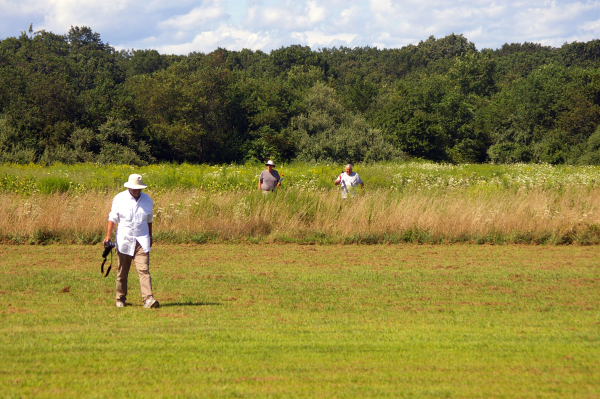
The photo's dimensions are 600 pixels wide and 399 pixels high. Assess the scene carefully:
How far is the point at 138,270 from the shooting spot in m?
7.97

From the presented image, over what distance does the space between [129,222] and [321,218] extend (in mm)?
8847

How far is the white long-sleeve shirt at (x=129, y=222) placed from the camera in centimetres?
785

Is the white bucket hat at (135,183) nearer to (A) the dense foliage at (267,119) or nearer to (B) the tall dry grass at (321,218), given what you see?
(B) the tall dry grass at (321,218)

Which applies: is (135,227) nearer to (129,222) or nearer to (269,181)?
(129,222)

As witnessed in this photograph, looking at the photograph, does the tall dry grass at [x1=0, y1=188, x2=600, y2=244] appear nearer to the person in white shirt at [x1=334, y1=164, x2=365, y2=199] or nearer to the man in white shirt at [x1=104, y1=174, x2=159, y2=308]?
the person in white shirt at [x1=334, y1=164, x2=365, y2=199]

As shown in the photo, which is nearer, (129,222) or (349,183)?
(129,222)

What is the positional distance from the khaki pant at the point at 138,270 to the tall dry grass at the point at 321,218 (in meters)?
7.26

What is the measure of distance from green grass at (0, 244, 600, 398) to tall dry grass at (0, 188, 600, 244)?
3.17m

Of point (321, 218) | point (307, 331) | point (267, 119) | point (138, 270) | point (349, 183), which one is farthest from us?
point (267, 119)

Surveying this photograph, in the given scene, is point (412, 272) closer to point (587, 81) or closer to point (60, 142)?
point (60, 142)

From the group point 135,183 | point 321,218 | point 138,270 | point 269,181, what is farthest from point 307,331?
point 269,181

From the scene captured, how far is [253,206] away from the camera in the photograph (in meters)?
16.3

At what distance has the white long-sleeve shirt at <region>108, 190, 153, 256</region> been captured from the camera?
7.85 m

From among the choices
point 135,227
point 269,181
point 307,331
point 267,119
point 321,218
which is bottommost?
point 321,218
